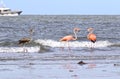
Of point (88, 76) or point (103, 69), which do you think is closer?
point (88, 76)

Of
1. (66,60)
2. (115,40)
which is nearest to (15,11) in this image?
(115,40)

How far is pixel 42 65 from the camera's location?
17828 mm

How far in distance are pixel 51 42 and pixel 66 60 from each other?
12726 mm

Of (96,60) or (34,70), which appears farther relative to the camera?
(96,60)

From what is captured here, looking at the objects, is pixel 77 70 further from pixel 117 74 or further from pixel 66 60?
pixel 66 60

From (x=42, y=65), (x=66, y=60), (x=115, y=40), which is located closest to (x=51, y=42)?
(x=115, y=40)

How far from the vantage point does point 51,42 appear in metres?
32.6

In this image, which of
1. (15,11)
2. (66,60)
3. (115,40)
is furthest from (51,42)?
(15,11)

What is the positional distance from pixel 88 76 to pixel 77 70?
147 cm

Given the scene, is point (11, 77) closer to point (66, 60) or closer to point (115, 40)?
point (66, 60)

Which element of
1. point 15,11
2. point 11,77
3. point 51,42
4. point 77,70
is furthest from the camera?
point 15,11

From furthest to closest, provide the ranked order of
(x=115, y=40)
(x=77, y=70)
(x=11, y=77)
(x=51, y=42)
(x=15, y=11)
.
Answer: (x=15, y=11) → (x=115, y=40) → (x=51, y=42) → (x=77, y=70) → (x=11, y=77)

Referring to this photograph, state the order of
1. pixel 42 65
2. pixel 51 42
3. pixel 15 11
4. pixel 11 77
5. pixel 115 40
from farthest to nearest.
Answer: pixel 15 11
pixel 115 40
pixel 51 42
pixel 42 65
pixel 11 77

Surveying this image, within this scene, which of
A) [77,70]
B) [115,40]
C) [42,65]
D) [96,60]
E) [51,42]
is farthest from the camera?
[115,40]
